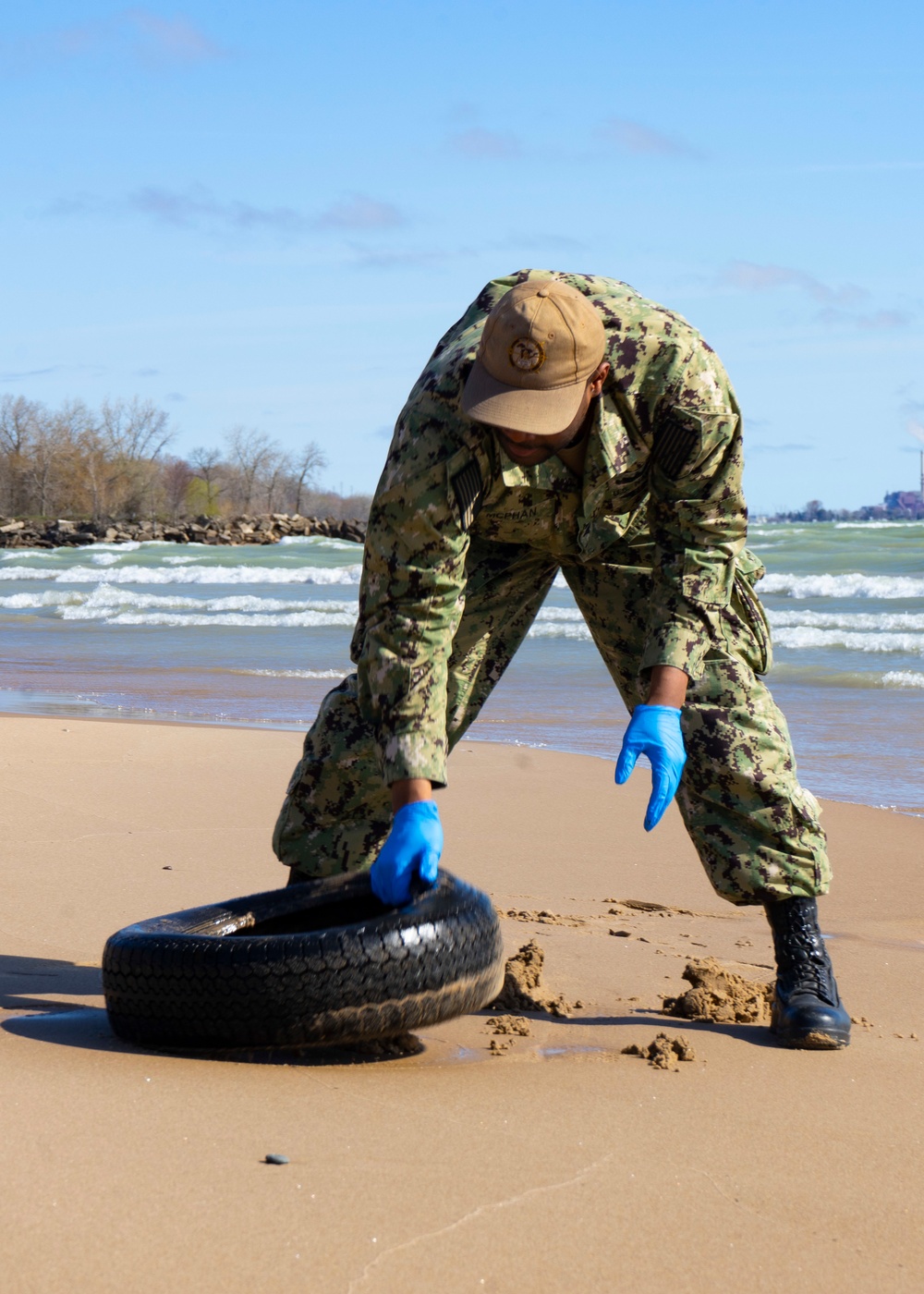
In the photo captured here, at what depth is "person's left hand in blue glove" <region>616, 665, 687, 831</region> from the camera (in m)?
Result: 2.62

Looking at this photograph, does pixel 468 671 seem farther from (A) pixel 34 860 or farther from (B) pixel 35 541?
(B) pixel 35 541

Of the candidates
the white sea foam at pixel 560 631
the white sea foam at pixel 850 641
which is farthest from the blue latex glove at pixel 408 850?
the white sea foam at pixel 560 631

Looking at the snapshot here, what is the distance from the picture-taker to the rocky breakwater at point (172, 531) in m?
51.6

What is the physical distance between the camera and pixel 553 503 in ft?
9.16

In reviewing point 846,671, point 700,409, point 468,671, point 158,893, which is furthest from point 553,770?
point 846,671

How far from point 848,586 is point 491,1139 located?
19.3 metres

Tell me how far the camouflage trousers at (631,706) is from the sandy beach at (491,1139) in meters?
0.42

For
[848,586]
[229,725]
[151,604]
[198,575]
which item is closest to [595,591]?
[229,725]

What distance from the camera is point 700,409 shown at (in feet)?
8.73

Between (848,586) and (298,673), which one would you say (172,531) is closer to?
(848,586)

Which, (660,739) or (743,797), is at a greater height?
(660,739)

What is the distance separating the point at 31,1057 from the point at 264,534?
52643mm

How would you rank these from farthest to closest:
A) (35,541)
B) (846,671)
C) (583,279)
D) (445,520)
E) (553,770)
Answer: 1. (35,541)
2. (846,671)
3. (553,770)
4. (583,279)
5. (445,520)

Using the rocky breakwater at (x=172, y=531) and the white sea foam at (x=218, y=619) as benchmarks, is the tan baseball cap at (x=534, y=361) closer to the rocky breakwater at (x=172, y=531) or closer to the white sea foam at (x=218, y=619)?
the white sea foam at (x=218, y=619)
